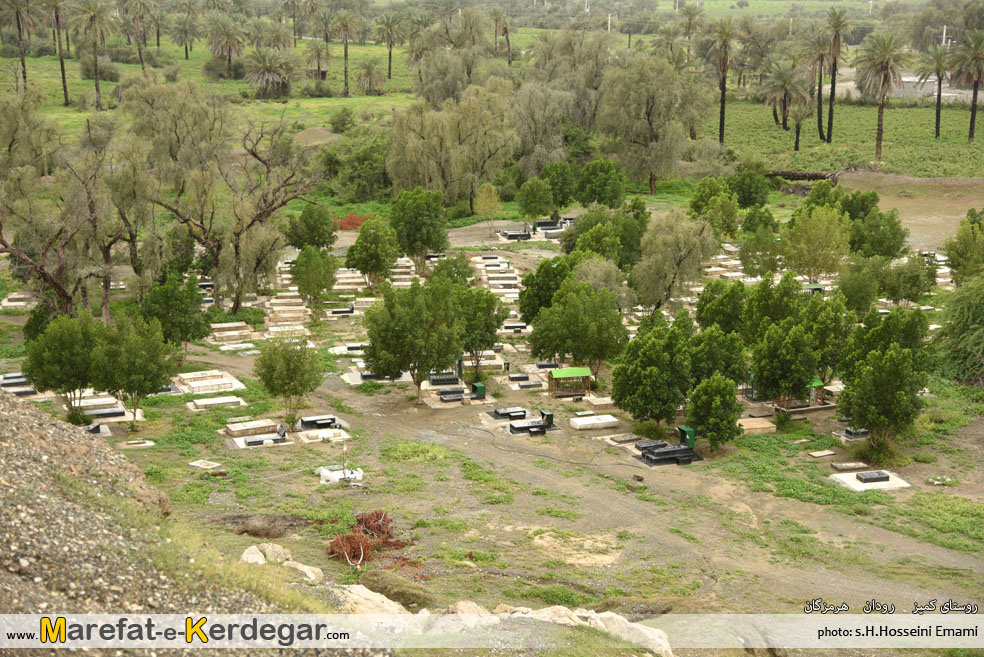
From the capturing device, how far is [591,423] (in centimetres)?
4491

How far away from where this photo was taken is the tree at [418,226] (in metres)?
71.5

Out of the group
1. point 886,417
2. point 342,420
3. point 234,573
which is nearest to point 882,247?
point 886,417

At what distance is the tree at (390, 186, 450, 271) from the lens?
71.5 m

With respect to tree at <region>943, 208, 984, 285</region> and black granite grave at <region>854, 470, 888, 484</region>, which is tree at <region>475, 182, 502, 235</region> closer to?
tree at <region>943, 208, 984, 285</region>

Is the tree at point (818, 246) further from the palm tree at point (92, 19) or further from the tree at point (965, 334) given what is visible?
the palm tree at point (92, 19)

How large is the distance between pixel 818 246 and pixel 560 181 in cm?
3040

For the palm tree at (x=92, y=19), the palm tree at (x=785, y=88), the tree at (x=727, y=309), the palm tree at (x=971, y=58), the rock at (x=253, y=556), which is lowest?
the rock at (x=253, y=556)

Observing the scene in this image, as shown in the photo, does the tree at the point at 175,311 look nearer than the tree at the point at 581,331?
No

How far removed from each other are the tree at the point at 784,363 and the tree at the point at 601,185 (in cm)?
4301

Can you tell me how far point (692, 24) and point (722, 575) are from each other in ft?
379

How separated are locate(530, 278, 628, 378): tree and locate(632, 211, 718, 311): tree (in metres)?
6.72

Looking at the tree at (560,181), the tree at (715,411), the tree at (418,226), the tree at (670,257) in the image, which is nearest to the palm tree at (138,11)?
the tree at (560,181)

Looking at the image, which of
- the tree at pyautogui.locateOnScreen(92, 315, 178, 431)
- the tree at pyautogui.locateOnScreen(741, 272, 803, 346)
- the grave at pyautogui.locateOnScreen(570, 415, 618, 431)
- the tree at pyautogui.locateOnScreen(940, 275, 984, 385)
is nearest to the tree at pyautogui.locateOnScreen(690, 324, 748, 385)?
the grave at pyautogui.locateOnScreen(570, 415, 618, 431)

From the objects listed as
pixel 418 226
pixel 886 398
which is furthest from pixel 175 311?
pixel 886 398
